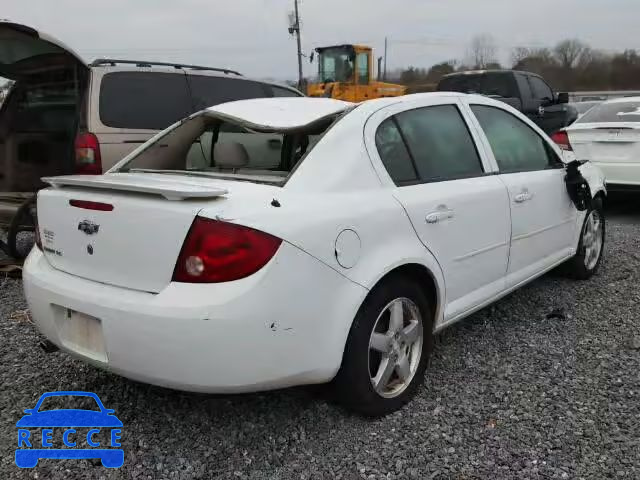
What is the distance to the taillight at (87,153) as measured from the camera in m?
4.86

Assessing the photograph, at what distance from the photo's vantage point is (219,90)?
612cm

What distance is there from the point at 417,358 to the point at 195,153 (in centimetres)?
181

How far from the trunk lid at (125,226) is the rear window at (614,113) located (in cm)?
623

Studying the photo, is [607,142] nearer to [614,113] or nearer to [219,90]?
[614,113]

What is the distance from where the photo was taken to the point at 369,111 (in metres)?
2.87

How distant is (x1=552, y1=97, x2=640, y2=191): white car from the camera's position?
6.66 m

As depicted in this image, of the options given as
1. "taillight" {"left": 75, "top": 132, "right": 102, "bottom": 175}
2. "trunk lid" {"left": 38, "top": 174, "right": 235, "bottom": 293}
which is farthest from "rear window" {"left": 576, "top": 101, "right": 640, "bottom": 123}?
"trunk lid" {"left": 38, "top": 174, "right": 235, "bottom": 293}

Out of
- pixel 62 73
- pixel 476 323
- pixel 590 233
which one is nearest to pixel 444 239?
pixel 476 323

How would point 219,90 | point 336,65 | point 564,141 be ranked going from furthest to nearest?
point 336,65 < point 564,141 < point 219,90

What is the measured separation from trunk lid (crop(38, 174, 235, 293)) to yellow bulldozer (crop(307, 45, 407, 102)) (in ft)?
49.5

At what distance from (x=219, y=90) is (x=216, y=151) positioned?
2.96 metres

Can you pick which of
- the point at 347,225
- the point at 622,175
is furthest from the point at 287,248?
the point at 622,175

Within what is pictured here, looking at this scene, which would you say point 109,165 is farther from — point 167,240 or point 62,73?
point 167,240

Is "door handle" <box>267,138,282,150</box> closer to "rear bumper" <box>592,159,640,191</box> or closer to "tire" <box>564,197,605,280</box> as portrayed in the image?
"tire" <box>564,197,605,280</box>
